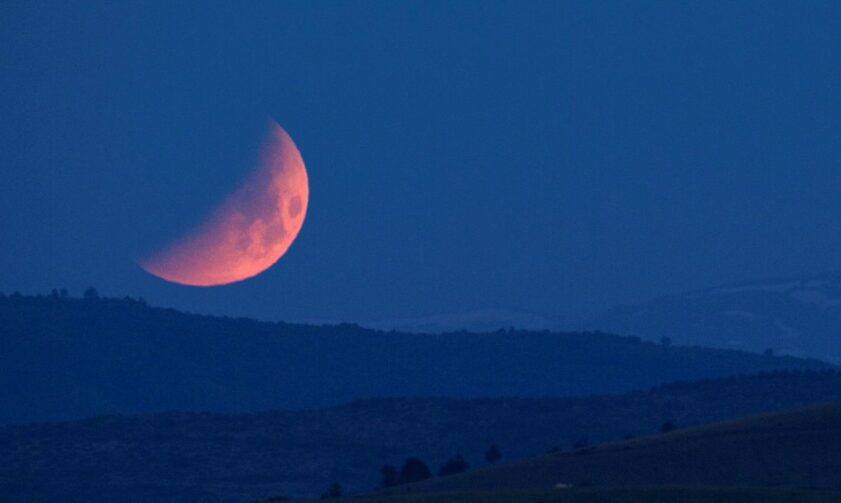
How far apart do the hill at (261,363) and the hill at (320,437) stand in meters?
37.3

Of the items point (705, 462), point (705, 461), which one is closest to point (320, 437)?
point (705, 461)

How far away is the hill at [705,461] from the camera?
45875 millimetres

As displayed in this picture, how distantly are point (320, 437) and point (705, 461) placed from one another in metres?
50.1

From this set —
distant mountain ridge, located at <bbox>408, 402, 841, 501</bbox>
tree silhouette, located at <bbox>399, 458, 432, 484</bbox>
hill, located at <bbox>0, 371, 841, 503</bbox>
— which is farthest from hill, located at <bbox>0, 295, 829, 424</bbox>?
distant mountain ridge, located at <bbox>408, 402, 841, 501</bbox>

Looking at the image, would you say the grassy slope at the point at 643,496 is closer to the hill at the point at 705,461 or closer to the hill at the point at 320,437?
the hill at the point at 705,461

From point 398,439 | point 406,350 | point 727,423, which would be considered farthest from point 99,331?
point 727,423

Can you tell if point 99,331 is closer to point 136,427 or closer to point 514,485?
point 136,427

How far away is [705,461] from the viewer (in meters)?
49.4

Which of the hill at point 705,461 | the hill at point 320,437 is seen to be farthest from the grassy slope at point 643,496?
the hill at point 320,437

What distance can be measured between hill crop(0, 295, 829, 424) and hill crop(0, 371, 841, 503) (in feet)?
122

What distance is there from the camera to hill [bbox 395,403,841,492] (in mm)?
45875

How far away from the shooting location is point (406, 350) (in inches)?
6161

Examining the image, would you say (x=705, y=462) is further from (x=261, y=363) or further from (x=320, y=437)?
→ (x=261, y=363)

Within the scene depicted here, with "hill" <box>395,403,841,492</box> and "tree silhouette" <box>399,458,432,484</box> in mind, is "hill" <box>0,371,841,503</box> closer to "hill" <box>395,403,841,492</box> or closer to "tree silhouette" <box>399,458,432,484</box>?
"tree silhouette" <box>399,458,432,484</box>
